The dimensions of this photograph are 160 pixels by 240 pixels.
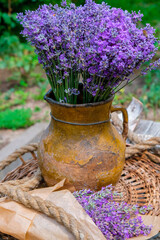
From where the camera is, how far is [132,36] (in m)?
0.93

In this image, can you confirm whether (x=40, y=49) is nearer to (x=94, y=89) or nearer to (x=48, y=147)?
(x=94, y=89)

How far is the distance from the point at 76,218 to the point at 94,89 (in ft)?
1.33

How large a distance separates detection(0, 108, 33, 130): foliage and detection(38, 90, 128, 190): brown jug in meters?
1.92

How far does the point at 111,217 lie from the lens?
940mm

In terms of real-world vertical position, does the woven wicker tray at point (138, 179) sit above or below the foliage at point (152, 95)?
below

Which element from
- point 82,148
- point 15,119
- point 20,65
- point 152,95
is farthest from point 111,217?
point 20,65

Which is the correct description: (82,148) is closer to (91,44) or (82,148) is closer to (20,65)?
(91,44)

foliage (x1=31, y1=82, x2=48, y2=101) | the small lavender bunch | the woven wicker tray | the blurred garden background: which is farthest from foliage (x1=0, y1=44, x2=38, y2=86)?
the small lavender bunch

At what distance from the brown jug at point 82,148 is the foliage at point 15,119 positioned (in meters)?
1.92

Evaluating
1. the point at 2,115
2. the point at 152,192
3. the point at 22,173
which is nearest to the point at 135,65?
the point at 152,192

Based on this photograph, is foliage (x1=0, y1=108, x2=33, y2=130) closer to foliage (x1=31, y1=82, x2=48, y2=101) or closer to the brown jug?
foliage (x1=31, y1=82, x2=48, y2=101)

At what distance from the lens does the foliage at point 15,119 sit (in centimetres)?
298

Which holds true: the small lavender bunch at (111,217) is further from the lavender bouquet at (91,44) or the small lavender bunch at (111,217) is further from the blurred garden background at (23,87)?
the blurred garden background at (23,87)

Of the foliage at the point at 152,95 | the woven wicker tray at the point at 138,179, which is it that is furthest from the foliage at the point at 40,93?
the woven wicker tray at the point at 138,179
